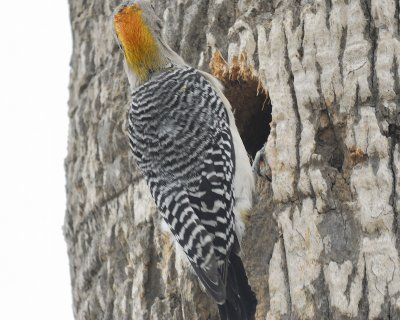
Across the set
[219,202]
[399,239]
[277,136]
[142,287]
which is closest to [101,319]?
[142,287]

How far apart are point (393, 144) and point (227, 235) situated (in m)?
0.95

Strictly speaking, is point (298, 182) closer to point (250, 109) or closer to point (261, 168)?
point (261, 168)

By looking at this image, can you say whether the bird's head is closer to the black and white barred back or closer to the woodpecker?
the woodpecker

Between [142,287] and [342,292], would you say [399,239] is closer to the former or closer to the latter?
[342,292]

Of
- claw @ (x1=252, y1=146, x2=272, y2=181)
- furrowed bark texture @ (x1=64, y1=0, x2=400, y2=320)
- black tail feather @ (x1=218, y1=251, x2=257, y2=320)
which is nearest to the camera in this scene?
furrowed bark texture @ (x1=64, y1=0, x2=400, y2=320)

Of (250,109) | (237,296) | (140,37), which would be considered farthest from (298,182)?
(140,37)

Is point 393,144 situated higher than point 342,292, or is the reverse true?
point 393,144

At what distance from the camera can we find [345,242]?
3.73 metres

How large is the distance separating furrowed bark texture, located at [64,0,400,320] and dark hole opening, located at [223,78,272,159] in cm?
19

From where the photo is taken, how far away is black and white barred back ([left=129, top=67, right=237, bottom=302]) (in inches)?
161

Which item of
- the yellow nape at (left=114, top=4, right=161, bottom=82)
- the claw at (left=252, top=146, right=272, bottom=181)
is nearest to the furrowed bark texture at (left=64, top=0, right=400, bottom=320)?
the claw at (left=252, top=146, right=272, bottom=181)

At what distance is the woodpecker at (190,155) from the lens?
13.3 feet

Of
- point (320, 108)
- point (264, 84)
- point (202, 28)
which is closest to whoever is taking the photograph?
point (320, 108)

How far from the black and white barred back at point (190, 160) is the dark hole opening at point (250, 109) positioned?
0.60ft
